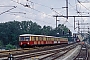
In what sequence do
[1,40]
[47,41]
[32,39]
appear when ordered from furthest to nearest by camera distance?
[1,40] < [47,41] < [32,39]

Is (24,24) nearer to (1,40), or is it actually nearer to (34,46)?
(1,40)

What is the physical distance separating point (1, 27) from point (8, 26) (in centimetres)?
610

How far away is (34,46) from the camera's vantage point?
59375 millimetres

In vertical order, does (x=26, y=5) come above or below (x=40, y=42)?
above

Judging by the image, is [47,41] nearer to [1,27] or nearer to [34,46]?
[34,46]

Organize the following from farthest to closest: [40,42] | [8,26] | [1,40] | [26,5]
→ [8,26]
[1,40]
[40,42]
[26,5]

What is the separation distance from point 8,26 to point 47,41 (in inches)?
1595

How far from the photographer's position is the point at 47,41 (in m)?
68.9

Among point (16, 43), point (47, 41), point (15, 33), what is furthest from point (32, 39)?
point (15, 33)

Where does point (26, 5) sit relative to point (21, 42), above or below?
above

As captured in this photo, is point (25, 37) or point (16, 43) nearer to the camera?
point (25, 37)

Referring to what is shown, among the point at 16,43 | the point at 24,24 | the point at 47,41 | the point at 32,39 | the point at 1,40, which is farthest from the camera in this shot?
the point at 24,24

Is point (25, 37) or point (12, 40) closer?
point (25, 37)

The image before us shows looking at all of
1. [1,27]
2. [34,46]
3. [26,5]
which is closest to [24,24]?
[1,27]
